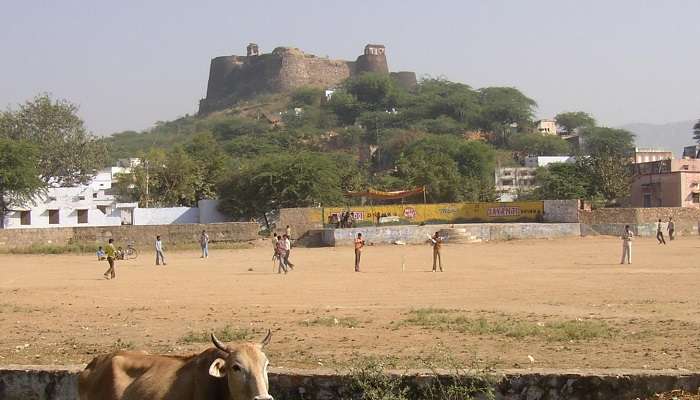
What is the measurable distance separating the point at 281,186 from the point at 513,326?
44.5 meters

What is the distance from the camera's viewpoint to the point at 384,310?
56.2 feet

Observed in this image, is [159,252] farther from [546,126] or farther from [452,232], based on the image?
[546,126]

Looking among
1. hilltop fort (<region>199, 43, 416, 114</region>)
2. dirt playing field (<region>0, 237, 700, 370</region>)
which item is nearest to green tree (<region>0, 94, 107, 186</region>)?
dirt playing field (<region>0, 237, 700, 370</region>)

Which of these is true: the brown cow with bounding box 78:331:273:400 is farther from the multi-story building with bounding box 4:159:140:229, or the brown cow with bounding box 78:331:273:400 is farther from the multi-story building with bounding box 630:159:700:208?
the multi-story building with bounding box 630:159:700:208

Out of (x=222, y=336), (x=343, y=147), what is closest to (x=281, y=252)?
(x=222, y=336)

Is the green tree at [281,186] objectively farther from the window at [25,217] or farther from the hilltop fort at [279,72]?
the hilltop fort at [279,72]

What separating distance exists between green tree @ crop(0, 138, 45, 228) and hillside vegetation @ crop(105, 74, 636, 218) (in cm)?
1159

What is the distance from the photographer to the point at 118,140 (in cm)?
14675

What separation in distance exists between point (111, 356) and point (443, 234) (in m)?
39.9

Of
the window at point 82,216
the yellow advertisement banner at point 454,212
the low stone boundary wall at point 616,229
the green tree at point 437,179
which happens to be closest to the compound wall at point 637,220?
the low stone boundary wall at point 616,229

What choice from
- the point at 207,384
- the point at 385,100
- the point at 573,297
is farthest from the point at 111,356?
the point at 385,100

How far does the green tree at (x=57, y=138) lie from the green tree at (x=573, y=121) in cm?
6656

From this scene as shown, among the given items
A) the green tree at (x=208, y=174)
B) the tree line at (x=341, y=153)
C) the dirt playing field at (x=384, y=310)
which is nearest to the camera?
the dirt playing field at (x=384, y=310)

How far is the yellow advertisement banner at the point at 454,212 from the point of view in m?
51.5
